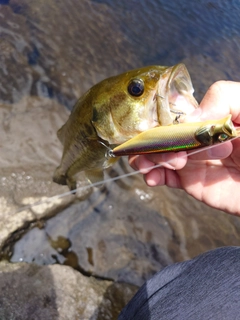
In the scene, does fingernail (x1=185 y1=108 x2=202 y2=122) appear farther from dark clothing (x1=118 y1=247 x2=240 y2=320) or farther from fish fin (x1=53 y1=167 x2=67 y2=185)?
fish fin (x1=53 y1=167 x2=67 y2=185)

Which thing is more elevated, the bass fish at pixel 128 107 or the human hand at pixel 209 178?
the bass fish at pixel 128 107

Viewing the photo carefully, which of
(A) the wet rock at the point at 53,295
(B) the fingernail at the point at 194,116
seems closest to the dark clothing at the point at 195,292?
(A) the wet rock at the point at 53,295

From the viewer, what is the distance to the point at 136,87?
1979mm

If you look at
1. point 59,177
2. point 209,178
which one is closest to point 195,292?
point 209,178

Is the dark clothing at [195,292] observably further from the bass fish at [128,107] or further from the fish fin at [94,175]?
the fish fin at [94,175]

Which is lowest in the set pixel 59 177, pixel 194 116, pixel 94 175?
pixel 59 177

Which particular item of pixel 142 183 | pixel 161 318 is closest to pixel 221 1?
pixel 142 183

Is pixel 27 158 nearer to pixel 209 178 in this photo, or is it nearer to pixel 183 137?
pixel 209 178

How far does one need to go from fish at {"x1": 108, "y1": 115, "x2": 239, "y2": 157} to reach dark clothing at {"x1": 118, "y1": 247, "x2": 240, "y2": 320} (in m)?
1.01

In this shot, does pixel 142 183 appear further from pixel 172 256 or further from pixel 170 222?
pixel 172 256

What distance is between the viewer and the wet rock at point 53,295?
284 centimetres

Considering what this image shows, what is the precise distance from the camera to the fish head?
187 centimetres

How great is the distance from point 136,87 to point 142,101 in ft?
0.31

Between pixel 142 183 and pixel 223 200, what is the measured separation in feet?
7.62
